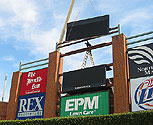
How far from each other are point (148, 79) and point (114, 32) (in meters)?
6.16

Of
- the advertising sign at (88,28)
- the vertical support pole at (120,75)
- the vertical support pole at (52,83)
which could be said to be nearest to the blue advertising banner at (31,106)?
the vertical support pole at (52,83)

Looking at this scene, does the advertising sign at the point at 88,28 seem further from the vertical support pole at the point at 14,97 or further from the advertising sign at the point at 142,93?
the vertical support pole at the point at 14,97

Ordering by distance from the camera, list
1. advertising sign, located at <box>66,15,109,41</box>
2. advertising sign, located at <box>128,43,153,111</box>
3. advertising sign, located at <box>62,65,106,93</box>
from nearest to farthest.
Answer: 1. advertising sign, located at <box>128,43,153,111</box>
2. advertising sign, located at <box>62,65,106,93</box>
3. advertising sign, located at <box>66,15,109,41</box>

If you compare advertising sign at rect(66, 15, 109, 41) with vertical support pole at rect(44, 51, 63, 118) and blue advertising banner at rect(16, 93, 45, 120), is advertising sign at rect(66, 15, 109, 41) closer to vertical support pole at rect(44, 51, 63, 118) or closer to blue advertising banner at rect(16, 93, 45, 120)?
vertical support pole at rect(44, 51, 63, 118)

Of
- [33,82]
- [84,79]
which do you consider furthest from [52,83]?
[84,79]

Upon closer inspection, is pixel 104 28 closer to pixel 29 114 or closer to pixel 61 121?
pixel 61 121

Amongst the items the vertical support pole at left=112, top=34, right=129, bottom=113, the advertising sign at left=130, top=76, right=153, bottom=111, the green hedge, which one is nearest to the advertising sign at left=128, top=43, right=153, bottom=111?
the advertising sign at left=130, top=76, right=153, bottom=111

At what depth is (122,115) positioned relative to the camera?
48.9 feet

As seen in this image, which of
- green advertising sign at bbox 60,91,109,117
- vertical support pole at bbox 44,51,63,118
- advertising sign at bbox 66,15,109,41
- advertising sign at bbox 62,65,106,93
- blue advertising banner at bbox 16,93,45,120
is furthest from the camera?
blue advertising banner at bbox 16,93,45,120

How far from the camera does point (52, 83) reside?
958 inches

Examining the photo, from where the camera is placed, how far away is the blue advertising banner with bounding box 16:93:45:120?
24391 millimetres

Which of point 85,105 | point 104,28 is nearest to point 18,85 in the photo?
point 85,105

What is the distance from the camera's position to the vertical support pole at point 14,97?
2676 cm

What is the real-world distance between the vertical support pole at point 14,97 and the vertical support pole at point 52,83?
196 inches
